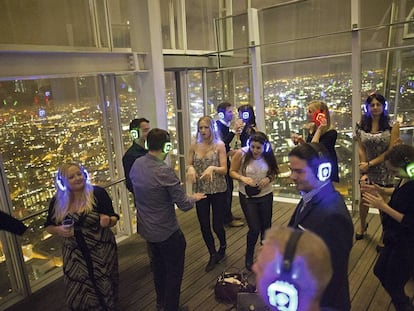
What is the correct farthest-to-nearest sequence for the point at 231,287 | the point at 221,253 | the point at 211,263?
1. the point at 221,253
2. the point at 211,263
3. the point at 231,287

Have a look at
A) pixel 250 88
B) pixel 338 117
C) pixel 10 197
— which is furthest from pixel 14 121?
pixel 338 117

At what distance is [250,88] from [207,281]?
12.3 ft

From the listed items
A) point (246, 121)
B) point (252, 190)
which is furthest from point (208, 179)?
point (246, 121)

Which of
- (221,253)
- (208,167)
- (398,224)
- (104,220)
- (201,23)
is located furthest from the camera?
(201,23)

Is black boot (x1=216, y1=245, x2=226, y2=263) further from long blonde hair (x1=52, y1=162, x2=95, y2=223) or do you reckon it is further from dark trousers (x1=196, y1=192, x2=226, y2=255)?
long blonde hair (x1=52, y1=162, x2=95, y2=223)

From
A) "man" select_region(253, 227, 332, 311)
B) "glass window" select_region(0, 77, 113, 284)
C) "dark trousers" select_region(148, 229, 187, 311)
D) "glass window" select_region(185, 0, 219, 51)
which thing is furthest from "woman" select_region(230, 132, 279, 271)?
"glass window" select_region(185, 0, 219, 51)

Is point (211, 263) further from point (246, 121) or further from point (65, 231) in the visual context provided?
point (246, 121)

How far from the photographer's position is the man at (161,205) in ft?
8.63

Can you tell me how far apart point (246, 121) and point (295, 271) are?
3717 mm

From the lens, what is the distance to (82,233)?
2.65m

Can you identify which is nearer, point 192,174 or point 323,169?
point 323,169

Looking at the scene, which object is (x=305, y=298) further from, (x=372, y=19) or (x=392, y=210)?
(x=372, y=19)

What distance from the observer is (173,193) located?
2.68 metres

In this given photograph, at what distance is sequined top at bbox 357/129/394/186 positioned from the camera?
3.66m
